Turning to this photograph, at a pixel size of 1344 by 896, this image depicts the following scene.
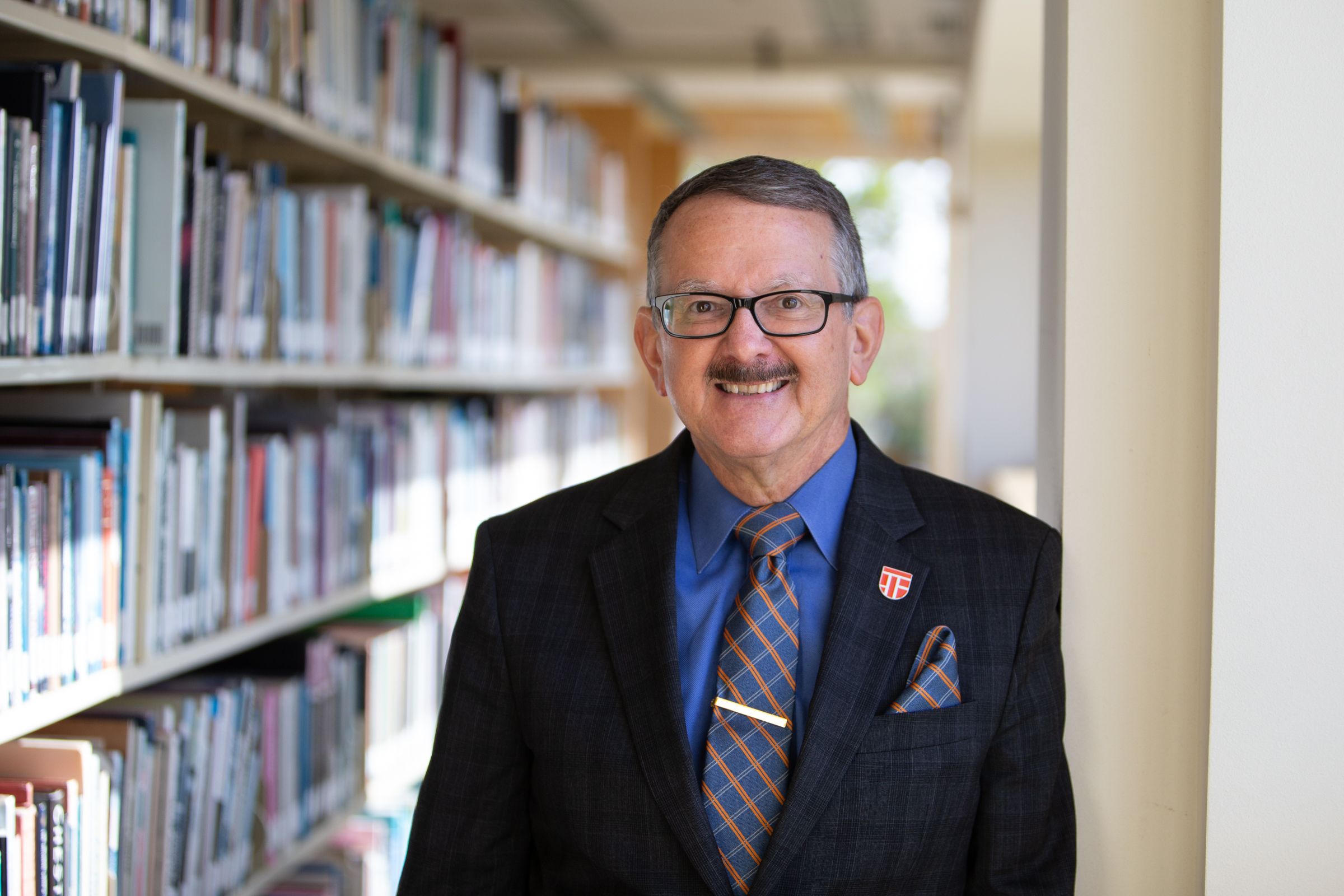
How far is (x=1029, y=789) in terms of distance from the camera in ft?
4.41

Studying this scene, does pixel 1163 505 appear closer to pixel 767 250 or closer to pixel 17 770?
pixel 767 250

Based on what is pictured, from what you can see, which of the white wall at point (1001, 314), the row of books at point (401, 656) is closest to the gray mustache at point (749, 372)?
the row of books at point (401, 656)

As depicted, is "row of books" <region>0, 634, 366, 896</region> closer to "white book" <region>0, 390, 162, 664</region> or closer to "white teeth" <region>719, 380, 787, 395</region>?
"white book" <region>0, 390, 162, 664</region>

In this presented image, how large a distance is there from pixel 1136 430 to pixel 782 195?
0.52 m

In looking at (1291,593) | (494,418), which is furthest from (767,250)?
(494,418)

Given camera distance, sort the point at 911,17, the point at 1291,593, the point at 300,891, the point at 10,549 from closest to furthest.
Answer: the point at 1291,593 < the point at 10,549 < the point at 300,891 < the point at 911,17

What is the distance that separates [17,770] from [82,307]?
66cm

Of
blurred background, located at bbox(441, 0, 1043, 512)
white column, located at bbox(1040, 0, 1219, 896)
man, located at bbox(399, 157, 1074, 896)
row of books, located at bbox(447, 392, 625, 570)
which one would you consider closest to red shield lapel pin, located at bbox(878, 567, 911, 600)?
man, located at bbox(399, 157, 1074, 896)

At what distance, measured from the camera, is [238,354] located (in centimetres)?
214

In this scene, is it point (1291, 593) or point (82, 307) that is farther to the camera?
point (82, 307)

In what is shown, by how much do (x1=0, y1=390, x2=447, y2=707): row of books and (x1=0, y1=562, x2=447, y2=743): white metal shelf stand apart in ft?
0.05

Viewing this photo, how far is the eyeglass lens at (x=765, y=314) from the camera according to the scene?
1.40 meters

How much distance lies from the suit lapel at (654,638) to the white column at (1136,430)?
50 centimetres

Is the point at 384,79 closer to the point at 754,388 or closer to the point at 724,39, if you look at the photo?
the point at 754,388
